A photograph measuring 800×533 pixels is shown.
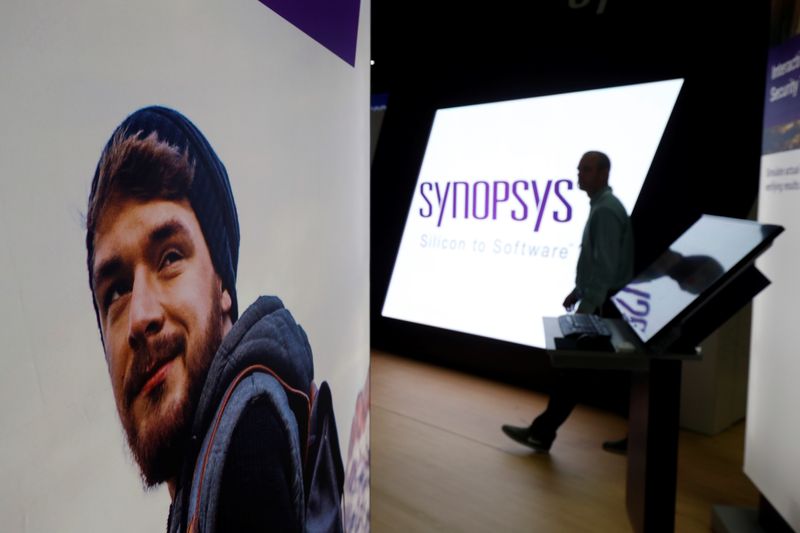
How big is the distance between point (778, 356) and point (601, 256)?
3.01ft

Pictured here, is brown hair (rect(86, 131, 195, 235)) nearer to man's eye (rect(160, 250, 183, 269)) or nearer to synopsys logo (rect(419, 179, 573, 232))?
man's eye (rect(160, 250, 183, 269))

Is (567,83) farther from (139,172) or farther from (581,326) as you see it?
(139,172)

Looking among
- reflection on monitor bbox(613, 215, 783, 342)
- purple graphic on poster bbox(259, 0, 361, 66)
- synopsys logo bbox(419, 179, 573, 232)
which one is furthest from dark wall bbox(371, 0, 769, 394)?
purple graphic on poster bbox(259, 0, 361, 66)

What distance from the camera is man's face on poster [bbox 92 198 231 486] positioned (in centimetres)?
49

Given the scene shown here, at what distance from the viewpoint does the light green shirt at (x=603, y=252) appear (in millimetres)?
2844

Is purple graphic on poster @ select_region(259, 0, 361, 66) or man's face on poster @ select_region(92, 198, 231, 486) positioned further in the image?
purple graphic on poster @ select_region(259, 0, 361, 66)

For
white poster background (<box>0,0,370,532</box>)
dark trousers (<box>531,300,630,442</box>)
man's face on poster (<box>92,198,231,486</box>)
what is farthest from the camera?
dark trousers (<box>531,300,630,442</box>)

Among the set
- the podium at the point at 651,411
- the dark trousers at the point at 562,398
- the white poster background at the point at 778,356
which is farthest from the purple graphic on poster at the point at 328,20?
the dark trousers at the point at 562,398

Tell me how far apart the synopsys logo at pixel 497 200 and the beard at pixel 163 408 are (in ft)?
11.8

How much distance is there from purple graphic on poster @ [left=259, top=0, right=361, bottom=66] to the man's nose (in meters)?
0.41

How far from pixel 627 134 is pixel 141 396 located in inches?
148

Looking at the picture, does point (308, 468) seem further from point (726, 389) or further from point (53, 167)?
point (726, 389)

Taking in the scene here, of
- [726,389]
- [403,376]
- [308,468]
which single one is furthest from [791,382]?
[403,376]

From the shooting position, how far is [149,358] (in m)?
0.55
